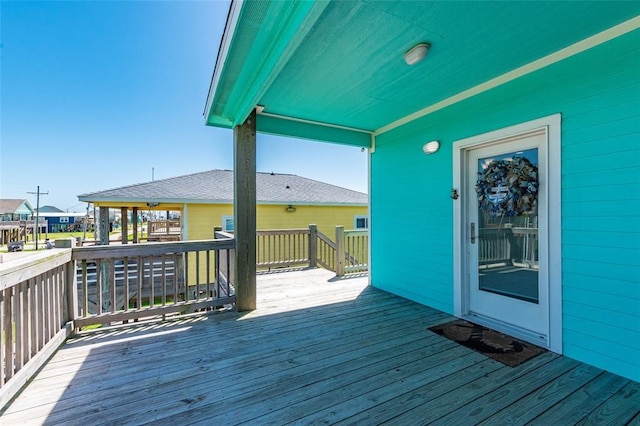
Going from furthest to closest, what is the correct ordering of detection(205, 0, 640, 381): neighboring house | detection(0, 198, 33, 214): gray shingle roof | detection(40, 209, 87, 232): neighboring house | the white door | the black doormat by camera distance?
detection(40, 209, 87, 232): neighboring house, detection(0, 198, 33, 214): gray shingle roof, the white door, the black doormat, detection(205, 0, 640, 381): neighboring house

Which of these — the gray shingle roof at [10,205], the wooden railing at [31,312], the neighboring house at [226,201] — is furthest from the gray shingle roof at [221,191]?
the gray shingle roof at [10,205]

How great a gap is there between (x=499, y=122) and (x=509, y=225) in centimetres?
111

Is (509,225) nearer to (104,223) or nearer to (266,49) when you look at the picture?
(266,49)

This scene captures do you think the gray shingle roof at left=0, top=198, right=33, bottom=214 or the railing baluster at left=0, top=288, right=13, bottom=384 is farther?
the gray shingle roof at left=0, top=198, right=33, bottom=214

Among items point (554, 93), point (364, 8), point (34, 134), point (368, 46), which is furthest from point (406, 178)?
point (34, 134)

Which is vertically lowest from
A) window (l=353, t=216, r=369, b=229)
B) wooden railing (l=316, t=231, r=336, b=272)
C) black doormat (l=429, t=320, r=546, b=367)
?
black doormat (l=429, t=320, r=546, b=367)

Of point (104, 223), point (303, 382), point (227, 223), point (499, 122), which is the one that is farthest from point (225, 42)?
point (104, 223)

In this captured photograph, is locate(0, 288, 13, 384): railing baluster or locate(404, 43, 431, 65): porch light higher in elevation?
locate(404, 43, 431, 65): porch light

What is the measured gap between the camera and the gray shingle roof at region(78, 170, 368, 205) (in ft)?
25.7

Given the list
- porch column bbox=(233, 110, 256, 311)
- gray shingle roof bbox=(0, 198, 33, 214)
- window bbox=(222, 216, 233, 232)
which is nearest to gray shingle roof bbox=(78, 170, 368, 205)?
window bbox=(222, 216, 233, 232)

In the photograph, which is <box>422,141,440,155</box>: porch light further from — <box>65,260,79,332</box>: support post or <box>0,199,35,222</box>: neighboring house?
<box>0,199,35,222</box>: neighboring house

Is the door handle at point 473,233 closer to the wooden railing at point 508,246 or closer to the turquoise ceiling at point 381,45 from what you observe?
the wooden railing at point 508,246

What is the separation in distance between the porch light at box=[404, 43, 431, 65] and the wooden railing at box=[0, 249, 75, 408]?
329cm

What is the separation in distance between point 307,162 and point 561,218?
12.6m
